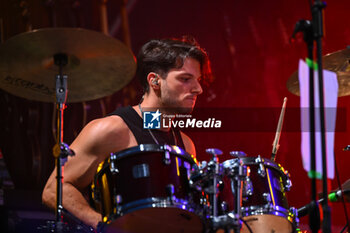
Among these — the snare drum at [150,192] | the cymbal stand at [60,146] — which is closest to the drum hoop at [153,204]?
the snare drum at [150,192]

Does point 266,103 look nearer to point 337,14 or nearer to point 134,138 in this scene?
point 337,14

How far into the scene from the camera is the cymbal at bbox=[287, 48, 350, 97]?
8.29ft

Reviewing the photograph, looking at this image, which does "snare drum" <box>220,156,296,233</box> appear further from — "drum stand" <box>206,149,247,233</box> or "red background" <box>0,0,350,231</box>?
"red background" <box>0,0,350,231</box>

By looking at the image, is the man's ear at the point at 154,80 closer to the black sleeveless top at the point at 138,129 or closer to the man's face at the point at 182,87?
the man's face at the point at 182,87

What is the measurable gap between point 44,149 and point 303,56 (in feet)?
6.39

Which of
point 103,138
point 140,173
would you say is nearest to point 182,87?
point 103,138

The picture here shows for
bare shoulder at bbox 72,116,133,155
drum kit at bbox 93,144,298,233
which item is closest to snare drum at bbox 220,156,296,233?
drum kit at bbox 93,144,298,233

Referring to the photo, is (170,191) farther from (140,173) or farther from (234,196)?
(234,196)

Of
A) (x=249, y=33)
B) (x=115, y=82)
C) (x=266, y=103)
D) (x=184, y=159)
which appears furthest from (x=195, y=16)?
(x=184, y=159)

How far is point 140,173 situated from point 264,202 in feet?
2.11

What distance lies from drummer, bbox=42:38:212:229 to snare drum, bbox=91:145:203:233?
23 cm

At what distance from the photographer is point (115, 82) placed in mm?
2264

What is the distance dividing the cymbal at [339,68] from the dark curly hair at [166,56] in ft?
1.74

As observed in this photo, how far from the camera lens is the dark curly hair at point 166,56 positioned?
251cm
